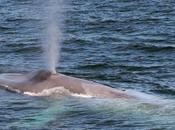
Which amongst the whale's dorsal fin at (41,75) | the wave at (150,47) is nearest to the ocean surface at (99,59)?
the wave at (150,47)

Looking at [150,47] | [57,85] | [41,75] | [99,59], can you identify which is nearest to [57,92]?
[57,85]

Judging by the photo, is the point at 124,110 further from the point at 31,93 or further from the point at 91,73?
the point at 91,73

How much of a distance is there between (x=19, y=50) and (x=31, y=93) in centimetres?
804

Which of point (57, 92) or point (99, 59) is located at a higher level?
point (57, 92)

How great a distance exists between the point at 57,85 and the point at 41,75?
1.62 feet

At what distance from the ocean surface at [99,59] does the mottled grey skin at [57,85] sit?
274 millimetres

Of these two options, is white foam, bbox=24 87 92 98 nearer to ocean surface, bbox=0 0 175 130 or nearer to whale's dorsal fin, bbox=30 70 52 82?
ocean surface, bbox=0 0 175 130

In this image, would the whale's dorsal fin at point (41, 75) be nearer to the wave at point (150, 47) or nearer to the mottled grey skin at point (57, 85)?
the mottled grey skin at point (57, 85)

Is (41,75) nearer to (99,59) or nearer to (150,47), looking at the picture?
(99,59)

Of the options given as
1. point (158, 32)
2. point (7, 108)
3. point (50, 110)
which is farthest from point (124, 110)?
point (158, 32)

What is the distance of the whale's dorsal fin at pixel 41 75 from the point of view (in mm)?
15523

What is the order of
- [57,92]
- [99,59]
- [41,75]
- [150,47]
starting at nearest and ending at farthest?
[57,92]
[41,75]
[99,59]
[150,47]

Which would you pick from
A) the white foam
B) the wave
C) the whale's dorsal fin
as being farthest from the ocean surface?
the whale's dorsal fin

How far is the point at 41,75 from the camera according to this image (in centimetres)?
1552
